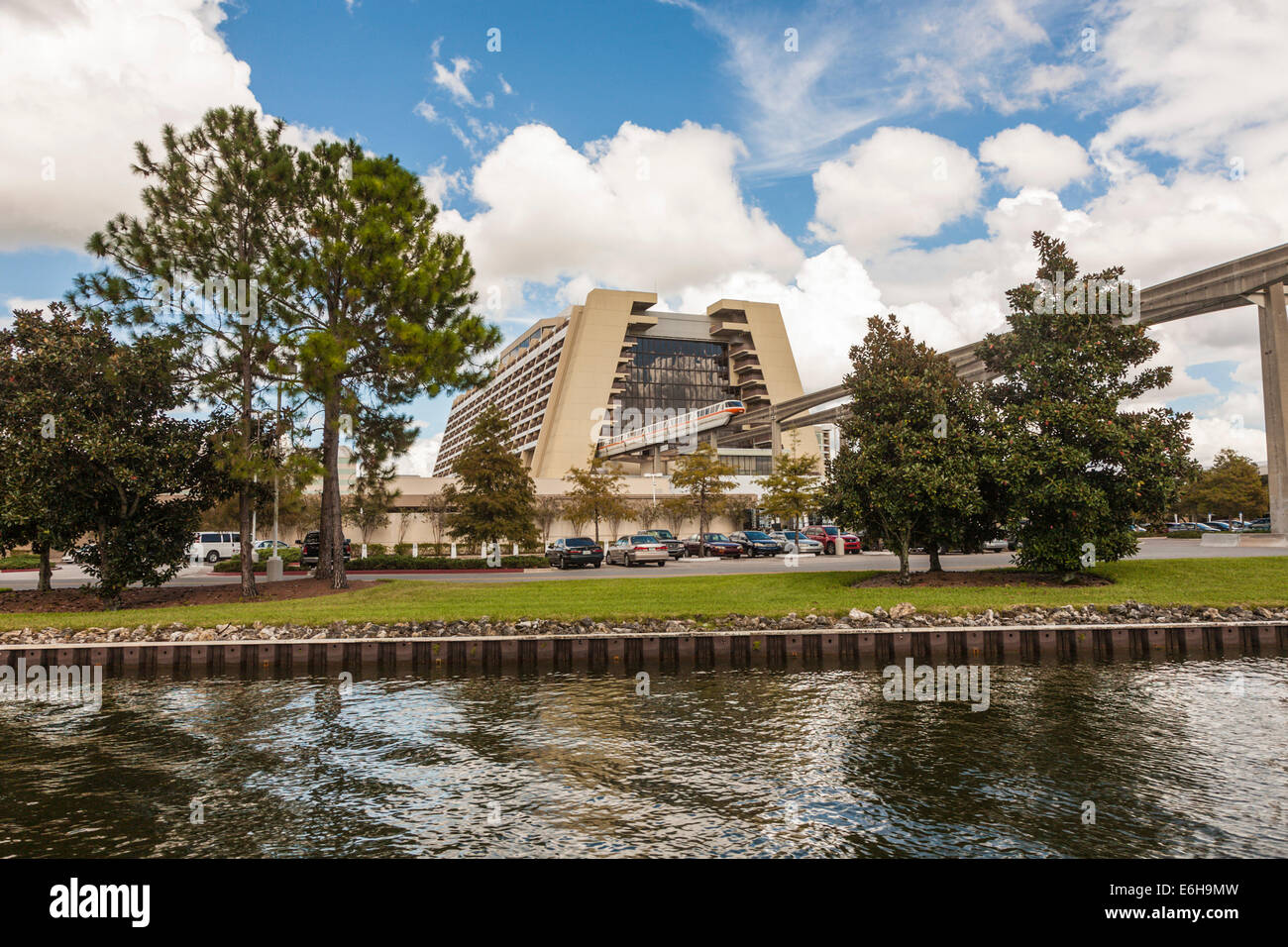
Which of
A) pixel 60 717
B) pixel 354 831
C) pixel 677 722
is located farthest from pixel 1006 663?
pixel 60 717

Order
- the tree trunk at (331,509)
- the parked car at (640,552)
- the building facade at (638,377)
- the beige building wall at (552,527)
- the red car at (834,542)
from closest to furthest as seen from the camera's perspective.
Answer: the tree trunk at (331,509) < the parked car at (640,552) < the red car at (834,542) < the beige building wall at (552,527) < the building facade at (638,377)

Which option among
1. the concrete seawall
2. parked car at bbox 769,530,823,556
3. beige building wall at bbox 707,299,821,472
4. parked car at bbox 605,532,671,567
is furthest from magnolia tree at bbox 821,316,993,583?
beige building wall at bbox 707,299,821,472

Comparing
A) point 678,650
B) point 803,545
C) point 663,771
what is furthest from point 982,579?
point 803,545

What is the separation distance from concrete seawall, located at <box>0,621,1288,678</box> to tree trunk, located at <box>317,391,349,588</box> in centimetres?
851

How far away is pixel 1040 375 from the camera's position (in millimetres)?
21797

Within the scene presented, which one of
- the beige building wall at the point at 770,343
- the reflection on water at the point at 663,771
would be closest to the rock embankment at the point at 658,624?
the reflection on water at the point at 663,771

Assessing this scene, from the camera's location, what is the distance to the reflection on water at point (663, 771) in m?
7.42

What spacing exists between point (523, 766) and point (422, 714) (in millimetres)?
3199

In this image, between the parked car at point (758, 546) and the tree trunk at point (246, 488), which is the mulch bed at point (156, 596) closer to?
the tree trunk at point (246, 488)

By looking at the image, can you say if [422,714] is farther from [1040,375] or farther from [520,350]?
[520,350]

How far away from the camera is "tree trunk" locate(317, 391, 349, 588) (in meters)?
24.6

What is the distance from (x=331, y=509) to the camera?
25.5 metres

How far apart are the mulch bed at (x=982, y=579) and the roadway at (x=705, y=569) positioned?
3.96 metres

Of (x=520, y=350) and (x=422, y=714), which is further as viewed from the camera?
(x=520, y=350)
